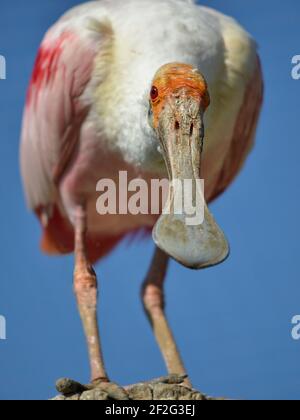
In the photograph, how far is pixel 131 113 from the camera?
856 cm

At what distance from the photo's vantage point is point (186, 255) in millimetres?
6969

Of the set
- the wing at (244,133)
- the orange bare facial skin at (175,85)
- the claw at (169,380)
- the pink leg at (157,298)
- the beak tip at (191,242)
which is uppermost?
the wing at (244,133)

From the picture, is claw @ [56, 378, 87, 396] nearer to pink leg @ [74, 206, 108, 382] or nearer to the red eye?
pink leg @ [74, 206, 108, 382]

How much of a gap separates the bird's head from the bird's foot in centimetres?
89

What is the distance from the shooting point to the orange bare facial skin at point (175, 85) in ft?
26.1

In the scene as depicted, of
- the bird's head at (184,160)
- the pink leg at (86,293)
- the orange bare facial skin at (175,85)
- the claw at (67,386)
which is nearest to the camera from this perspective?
the bird's head at (184,160)

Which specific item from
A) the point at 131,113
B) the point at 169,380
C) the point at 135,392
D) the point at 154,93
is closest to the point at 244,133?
the point at 131,113

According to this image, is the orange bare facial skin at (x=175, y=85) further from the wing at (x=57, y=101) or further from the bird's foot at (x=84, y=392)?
the bird's foot at (x=84, y=392)

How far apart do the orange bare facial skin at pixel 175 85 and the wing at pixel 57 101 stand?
79cm

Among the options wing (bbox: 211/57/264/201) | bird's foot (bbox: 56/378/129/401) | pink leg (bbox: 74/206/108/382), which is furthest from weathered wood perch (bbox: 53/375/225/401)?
wing (bbox: 211/57/264/201)

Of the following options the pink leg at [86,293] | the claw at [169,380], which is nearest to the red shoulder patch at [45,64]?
the pink leg at [86,293]
